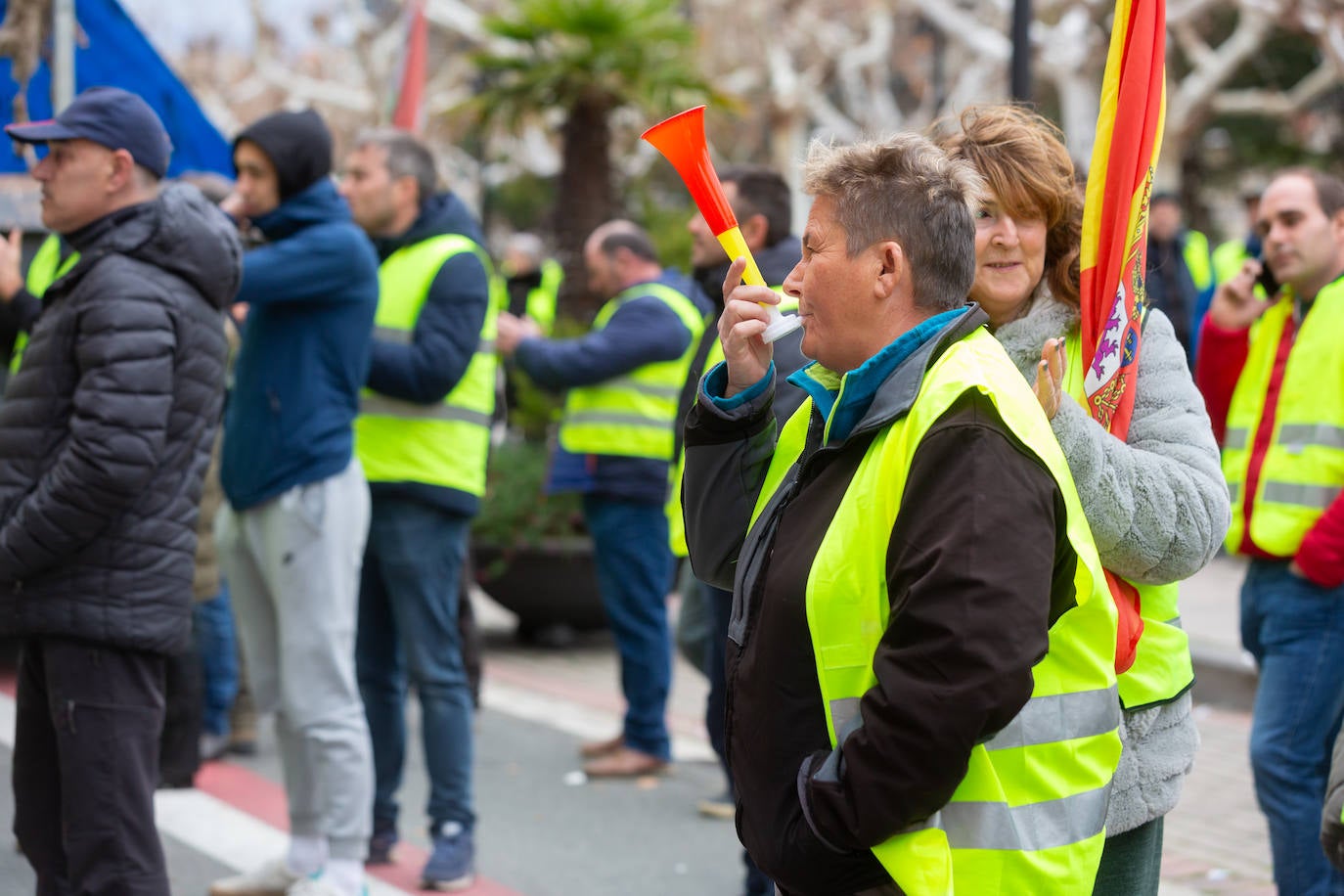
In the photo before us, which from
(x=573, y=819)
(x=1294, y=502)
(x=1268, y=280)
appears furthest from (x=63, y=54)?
(x=1294, y=502)

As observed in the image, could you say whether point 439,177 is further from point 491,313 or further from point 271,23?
point 271,23

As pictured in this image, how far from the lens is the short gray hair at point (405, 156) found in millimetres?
4840

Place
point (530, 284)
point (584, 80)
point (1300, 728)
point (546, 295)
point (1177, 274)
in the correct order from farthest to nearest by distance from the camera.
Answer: point (546, 295)
point (584, 80)
point (530, 284)
point (1177, 274)
point (1300, 728)

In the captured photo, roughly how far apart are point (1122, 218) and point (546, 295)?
30.8 ft

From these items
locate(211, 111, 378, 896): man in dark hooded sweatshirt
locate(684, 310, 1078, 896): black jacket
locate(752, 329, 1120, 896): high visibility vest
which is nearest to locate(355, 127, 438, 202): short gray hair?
locate(211, 111, 378, 896): man in dark hooded sweatshirt

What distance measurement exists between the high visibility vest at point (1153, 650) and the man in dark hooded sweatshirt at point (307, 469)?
2337 mm

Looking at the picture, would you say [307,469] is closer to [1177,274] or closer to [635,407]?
[635,407]

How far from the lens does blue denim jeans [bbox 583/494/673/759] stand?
603 centimetres

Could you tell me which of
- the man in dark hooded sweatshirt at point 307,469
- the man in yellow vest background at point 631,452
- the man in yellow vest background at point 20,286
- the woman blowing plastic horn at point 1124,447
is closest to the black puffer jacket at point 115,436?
the man in yellow vest background at point 20,286

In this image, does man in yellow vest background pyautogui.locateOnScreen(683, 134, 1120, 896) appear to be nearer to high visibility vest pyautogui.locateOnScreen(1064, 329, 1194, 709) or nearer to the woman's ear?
the woman's ear

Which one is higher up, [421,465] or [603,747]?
[421,465]

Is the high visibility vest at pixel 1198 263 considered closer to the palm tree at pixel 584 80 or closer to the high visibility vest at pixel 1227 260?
the high visibility vest at pixel 1227 260

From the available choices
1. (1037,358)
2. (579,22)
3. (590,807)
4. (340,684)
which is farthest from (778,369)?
(579,22)

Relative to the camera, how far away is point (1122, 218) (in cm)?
243
